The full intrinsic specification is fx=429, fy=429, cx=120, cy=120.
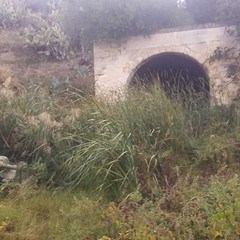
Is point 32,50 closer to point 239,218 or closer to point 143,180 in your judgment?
point 143,180

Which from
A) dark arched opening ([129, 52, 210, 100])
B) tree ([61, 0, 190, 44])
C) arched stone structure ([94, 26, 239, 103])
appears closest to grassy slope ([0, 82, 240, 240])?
arched stone structure ([94, 26, 239, 103])

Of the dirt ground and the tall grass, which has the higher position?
Result: the dirt ground

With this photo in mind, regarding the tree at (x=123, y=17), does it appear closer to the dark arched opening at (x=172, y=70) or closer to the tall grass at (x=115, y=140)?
the dark arched opening at (x=172, y=70)

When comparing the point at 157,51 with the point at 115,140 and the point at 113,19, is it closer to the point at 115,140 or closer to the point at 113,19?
the point at 113,19

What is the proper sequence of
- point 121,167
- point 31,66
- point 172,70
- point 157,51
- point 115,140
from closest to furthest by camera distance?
point 121,167 < point 115,140 < point 157,51 < point 31,66 < point 172,70

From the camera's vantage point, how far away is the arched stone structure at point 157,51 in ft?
29.4

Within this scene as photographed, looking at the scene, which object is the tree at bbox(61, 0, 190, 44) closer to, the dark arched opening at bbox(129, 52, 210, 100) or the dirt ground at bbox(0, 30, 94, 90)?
the dark arched opening at bbox(129, 52, 210, 100)

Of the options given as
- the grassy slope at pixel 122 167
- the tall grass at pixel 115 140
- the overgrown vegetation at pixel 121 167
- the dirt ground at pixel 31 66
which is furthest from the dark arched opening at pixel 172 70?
the tall grass at pixel 115 140

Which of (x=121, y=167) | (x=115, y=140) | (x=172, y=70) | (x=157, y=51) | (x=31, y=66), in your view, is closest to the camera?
(x=121, y=167)

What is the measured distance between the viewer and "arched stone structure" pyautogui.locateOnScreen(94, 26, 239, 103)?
8.96m

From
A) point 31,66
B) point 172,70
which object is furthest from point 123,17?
point 31,66

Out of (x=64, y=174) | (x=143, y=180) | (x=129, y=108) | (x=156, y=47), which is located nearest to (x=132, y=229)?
(x=143, y=180)

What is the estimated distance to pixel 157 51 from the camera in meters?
9.37

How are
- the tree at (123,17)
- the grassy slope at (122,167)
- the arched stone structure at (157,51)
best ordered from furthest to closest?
the tree at (123,17)
the arched stone structure at (157,51)
the grassy slope at (122,167)
